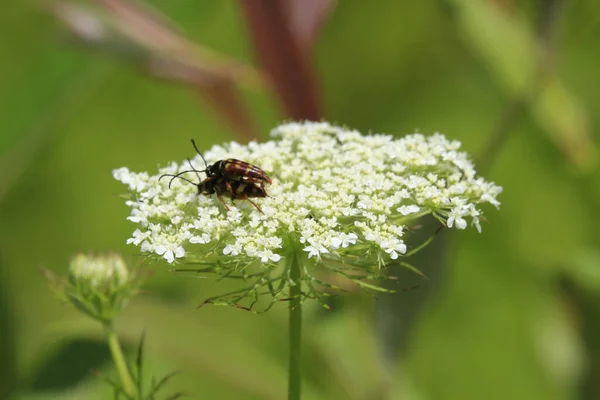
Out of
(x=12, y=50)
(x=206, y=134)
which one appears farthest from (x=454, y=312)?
(x=12, y=50)

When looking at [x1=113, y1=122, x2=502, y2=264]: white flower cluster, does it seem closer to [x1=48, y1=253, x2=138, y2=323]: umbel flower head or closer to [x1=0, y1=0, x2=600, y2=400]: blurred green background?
[x1=48, y1=253, x2=138, y2=323]: umbel flower head

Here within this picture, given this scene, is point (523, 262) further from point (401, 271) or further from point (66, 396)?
point (66, 396)

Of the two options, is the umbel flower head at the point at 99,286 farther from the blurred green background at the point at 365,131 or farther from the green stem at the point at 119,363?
the blurred green background at the point at 365,131

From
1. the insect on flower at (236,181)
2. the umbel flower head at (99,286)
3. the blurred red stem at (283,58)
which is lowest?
the umbel flower head at (99,286)

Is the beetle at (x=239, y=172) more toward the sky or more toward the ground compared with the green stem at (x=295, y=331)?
more toward the sky

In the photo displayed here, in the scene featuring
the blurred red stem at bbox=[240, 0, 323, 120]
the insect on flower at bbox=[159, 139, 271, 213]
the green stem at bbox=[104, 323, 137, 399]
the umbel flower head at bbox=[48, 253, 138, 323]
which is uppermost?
the blurred red stem at bbox=[240, 0, 323, 120]

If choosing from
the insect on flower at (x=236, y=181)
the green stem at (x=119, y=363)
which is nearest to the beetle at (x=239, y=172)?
the insect on flower at (x=236, y=181)

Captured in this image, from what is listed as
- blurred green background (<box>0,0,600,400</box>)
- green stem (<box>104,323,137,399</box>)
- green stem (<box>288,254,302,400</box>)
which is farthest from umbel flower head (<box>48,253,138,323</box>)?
blurred green background (<box>0,0,600,400</box>)

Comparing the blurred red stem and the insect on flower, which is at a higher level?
the blurred red stem
